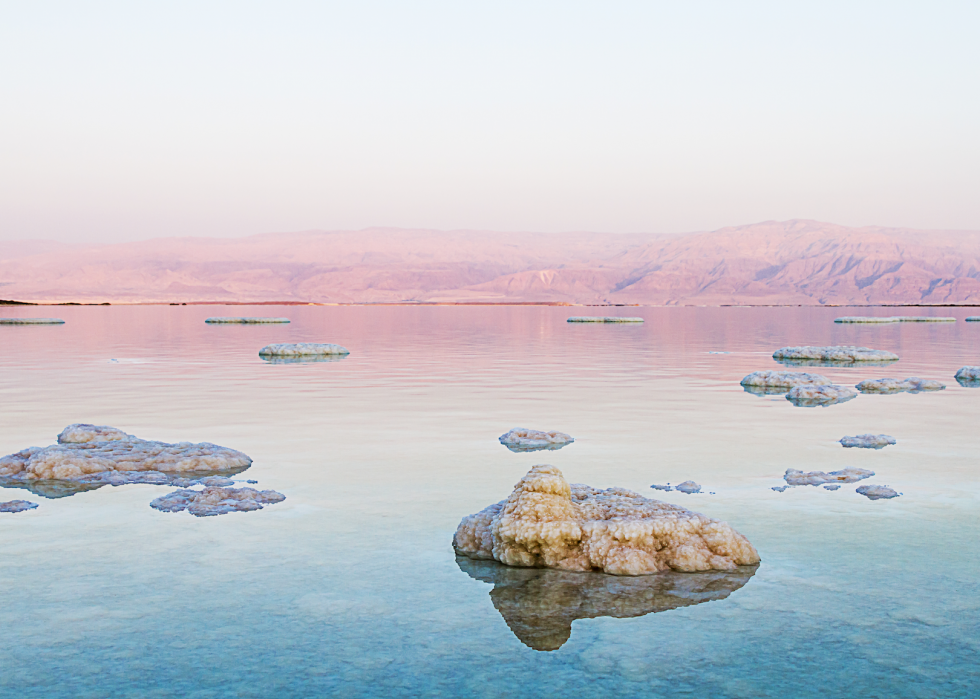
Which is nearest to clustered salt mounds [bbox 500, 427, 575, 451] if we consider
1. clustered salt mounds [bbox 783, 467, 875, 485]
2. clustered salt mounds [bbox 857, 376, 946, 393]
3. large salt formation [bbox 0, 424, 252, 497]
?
clustered salt mounds [bbox 783, 467, 875, 485]

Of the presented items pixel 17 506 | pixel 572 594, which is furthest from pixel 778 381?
pixel 17 506

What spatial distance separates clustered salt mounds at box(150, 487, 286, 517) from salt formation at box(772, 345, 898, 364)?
25.3 metres

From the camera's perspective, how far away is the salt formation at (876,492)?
9.51 m

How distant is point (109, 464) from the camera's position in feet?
35.6

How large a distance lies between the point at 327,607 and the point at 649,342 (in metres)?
39.5

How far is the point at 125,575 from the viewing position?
6.84 metres

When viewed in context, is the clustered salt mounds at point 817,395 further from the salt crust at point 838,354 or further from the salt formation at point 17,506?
the salt formation at point 17,506

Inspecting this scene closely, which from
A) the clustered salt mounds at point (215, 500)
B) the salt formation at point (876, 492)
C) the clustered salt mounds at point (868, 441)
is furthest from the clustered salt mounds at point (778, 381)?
the clustered salt mounds at point (215, 500)

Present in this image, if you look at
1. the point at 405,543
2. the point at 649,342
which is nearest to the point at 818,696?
the point at 405,543

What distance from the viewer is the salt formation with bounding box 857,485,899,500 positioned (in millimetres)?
9508

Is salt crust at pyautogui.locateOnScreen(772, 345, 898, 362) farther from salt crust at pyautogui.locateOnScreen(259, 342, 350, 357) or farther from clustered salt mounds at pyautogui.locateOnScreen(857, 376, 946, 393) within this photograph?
salt crust at pyautogui.locateOnScreen(259, 342, 350, 357)

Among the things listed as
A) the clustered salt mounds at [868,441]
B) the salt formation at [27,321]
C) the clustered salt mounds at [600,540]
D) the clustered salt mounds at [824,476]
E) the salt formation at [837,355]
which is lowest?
the salt formation at [27,321]

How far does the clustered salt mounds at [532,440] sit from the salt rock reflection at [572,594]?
5.48m

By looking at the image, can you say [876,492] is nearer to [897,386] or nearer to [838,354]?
[897,386]
